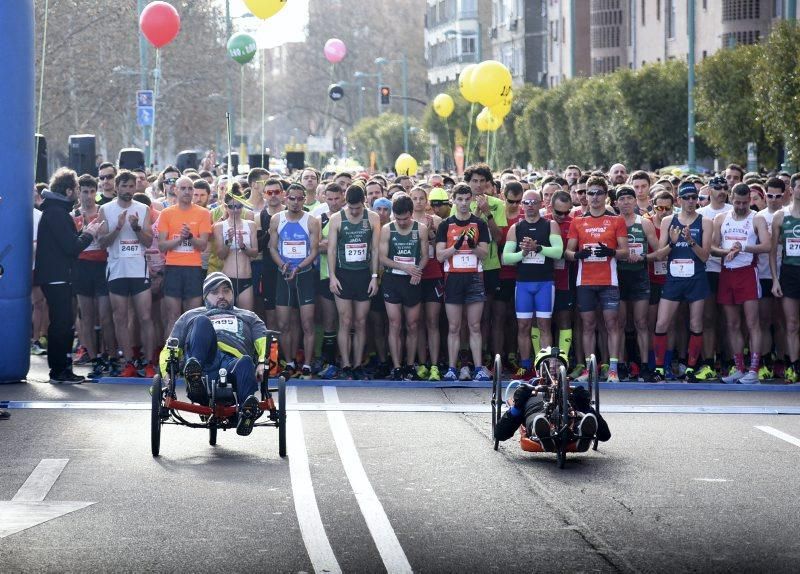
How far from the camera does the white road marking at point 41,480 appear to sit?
36.1 ft

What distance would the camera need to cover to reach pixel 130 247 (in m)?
18.2

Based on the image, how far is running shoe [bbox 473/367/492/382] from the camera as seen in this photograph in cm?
1811

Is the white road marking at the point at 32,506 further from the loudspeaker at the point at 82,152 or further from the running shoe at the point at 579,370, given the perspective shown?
the loudspeaker at the point at 82,152

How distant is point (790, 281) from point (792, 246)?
396 millimetres

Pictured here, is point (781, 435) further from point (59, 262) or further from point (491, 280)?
point (59, 262)

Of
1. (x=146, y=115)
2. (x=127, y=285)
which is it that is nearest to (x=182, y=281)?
(x=127, y=285)

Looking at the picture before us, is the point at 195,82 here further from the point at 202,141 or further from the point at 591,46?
the point at 591,46

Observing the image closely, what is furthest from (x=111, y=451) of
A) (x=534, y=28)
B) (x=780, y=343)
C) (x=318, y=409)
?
(x=534, y=28)

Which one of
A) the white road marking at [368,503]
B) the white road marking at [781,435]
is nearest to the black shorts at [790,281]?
the white road marking at [781,435]

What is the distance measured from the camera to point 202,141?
3445 inches

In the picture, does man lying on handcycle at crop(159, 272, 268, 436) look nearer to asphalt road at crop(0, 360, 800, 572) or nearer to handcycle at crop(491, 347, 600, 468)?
asphalt road at crop(0, 360, 800, 572)

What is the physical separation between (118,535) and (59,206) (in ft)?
27.6

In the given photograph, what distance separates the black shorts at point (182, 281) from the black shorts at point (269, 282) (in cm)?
77

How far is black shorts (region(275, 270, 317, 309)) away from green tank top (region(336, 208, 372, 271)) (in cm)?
48
